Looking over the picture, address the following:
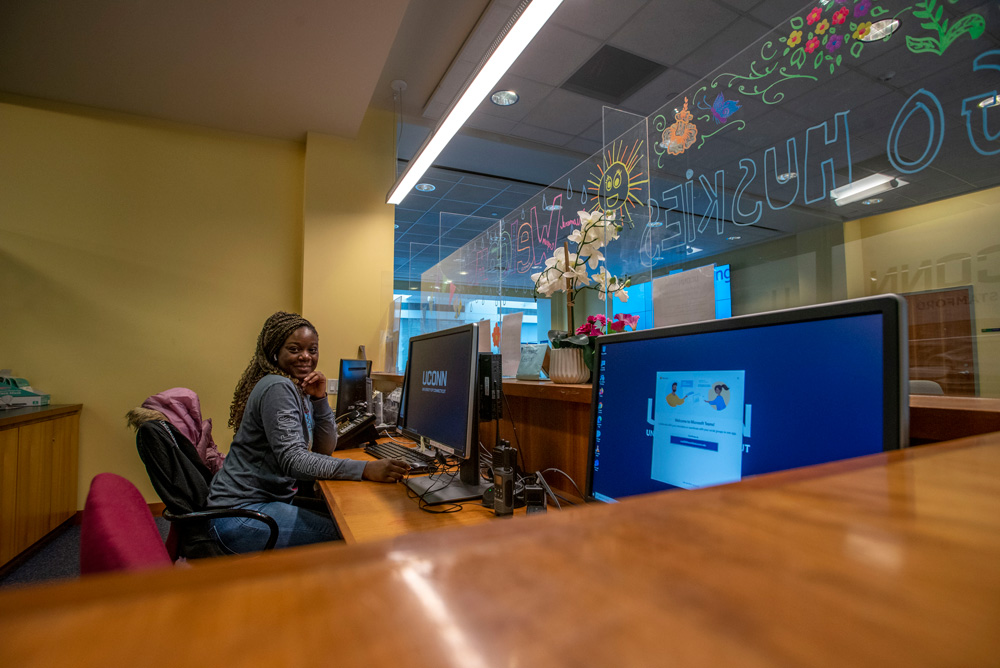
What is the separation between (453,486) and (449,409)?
0.24m

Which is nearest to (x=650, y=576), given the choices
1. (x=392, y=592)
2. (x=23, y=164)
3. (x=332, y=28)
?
(x=392, y=592)

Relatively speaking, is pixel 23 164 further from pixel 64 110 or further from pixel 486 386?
pixel 486 386

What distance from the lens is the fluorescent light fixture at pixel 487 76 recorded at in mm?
1866

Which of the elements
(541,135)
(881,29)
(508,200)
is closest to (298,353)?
(881,29)

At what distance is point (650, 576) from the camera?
0.13 metres

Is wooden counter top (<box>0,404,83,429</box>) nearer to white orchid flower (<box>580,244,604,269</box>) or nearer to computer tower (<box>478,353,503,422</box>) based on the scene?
computer tower (<box>478,353,503,422</box>)

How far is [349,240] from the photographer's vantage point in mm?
4082

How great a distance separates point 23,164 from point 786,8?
206 inches

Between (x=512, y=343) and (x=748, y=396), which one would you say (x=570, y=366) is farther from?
(x=748, y=396)

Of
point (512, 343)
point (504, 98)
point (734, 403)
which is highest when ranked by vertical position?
point (504, 98)

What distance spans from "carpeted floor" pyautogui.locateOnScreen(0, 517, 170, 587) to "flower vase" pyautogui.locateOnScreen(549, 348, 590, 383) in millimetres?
2482

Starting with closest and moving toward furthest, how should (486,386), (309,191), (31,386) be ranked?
(486,386) < (31,386) < (309,191)

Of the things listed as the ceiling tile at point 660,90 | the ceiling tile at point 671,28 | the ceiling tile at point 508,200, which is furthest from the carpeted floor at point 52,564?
the ceiling tile at point 508,200

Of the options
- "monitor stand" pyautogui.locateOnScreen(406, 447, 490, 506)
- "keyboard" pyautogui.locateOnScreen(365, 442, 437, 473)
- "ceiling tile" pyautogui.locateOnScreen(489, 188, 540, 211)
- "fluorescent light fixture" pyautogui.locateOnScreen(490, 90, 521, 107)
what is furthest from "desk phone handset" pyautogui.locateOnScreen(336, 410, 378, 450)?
"ceiling tile" pyautogui.locateOnScreen(489, 188, 540, 211)
